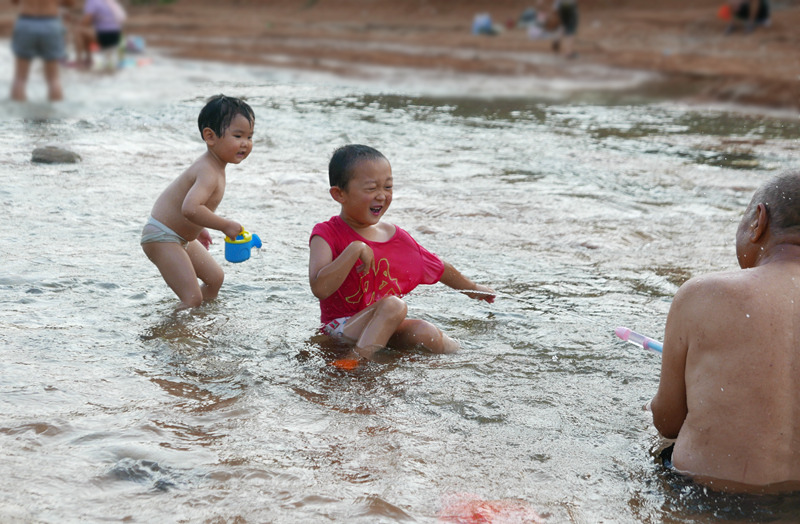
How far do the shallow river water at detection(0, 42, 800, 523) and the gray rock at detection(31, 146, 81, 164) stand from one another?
0.16 meters

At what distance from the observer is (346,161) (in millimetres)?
3973

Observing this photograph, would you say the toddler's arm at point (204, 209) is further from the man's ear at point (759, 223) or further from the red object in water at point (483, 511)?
the man's ear at point (759, 223)

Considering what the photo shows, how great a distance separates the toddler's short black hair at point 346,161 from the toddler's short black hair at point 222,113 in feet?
2.36

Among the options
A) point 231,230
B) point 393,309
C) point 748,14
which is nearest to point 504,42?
point 748,14

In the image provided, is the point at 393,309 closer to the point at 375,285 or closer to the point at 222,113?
the point at 375,285

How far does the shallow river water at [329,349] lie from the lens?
9.39 feet

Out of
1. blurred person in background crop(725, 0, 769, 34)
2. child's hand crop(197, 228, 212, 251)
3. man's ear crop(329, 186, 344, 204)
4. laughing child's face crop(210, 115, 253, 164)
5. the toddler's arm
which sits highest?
blurred person in background crop(725, 0, 769, 34)

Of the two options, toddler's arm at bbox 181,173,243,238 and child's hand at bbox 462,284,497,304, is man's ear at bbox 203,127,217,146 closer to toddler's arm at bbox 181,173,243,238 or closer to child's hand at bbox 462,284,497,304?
toddler's arm at bbox 181,173,243,238

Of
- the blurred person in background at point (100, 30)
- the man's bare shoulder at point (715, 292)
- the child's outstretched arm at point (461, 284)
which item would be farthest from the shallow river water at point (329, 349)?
the blurred person in background at point (100, 30)

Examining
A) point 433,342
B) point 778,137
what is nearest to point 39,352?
point 433,342

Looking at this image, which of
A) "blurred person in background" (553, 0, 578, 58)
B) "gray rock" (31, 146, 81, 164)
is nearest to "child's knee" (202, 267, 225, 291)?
"gray rock" (31, 146, 81, 164)

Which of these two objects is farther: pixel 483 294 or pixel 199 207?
pixel 483 294

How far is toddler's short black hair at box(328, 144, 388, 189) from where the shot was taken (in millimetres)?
Answer: 3963

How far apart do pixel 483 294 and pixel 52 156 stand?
4591mm
